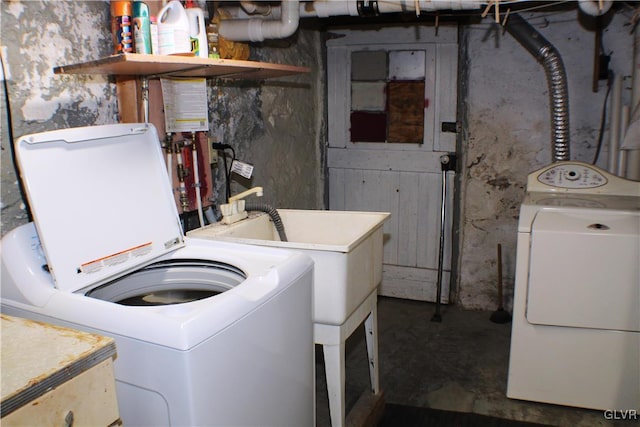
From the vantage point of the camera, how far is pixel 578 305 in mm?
2363

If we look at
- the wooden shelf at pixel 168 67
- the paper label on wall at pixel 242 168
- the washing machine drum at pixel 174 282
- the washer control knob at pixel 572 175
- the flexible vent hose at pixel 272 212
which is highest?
the wooden shelf at pixel 168 67

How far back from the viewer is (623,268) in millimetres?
2283

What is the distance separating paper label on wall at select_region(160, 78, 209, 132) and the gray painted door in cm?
168

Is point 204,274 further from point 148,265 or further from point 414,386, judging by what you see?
point 414,386

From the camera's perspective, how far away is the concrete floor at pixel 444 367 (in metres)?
2.52

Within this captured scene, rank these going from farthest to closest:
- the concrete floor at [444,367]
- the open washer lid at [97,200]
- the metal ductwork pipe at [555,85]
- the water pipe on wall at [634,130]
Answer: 1. the metal ductwork pipe at [555,85]
2. the water pipe on wall at [634,130]
3. the concrete floor at [444,367]
4. the open washer lid at [97,200]

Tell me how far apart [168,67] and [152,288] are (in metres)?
0.69

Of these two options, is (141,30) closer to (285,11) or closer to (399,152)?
(285,11)

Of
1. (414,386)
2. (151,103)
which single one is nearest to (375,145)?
(414,386)

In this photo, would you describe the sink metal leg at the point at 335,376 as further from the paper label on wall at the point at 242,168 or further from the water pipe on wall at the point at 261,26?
the water pipe on wall at the point at 261,26

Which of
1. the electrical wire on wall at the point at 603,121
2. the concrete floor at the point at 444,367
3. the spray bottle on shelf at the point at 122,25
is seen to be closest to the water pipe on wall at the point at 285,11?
the spray bottle on shelf at the point at 122,25

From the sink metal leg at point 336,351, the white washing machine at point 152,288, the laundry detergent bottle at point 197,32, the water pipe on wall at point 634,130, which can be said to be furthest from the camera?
the water pipe on wall at point 634,130

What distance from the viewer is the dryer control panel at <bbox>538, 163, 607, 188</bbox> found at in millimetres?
2758

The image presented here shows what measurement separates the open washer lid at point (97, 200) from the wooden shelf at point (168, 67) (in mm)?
172
